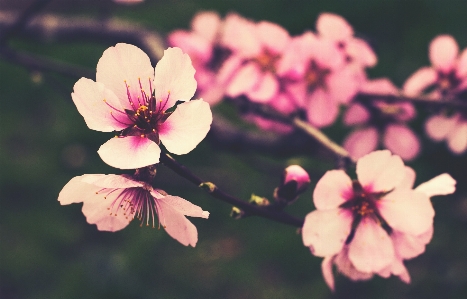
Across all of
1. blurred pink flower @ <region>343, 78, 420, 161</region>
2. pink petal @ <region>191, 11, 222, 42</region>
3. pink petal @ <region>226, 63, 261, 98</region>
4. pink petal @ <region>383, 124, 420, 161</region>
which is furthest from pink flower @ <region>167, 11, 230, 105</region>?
pink petal @ <region>383, 124, 420, 161</region>

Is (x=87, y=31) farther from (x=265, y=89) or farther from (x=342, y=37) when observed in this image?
(x=342, y=37)

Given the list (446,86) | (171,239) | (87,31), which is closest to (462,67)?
(446,86)

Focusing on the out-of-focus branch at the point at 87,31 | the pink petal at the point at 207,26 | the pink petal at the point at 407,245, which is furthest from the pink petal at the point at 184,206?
the out-of-focus branch at the point at 87,31

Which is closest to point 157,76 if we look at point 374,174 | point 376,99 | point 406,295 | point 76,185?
point 76,185

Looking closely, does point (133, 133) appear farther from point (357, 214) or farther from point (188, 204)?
point (357, 214)

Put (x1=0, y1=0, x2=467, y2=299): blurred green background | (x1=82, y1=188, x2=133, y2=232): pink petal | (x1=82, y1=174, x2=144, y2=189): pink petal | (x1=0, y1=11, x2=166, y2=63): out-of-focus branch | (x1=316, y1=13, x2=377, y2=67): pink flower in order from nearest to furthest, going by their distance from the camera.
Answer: (x1=82, y1=174, x2=144, y2=189): pink petal → (x1=82, y1=188, x2=133, y2=232): pink petal → (x1=316, y1=13, x2=377, y2=67): pink flower → (x1=0, y1=11, x2=166, y2=63): out-of-focus branch → (x1=0, y1=0, x2=467, y2=299): blurred green background

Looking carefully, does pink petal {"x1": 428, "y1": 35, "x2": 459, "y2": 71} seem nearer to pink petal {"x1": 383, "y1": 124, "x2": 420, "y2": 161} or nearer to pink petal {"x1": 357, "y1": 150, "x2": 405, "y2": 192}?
pink petal {"x1": 383, "y1": 124, "x2": 420, "y2": 161}
